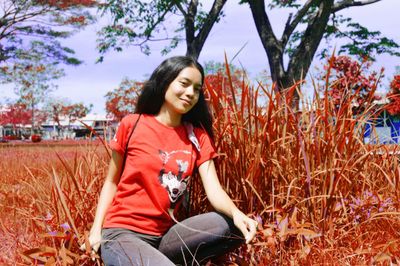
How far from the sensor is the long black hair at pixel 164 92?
1961mm

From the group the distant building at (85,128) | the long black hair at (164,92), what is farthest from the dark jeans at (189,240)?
the distant building at (85,128)

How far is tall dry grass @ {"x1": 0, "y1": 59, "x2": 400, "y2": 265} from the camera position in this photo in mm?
1883

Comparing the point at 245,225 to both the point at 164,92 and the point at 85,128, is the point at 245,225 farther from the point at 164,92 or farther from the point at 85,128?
the point at 85,128

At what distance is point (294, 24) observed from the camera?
32.0ft

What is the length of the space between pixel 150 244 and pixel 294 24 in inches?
339

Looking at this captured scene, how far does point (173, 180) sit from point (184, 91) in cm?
37

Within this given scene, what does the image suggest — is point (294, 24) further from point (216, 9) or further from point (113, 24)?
point (113, 24)

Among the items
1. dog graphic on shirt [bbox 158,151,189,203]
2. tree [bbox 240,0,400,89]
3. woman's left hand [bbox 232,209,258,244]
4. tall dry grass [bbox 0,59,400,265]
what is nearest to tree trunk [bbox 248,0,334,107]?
Answer: tree [bbox 240,0,400,89]

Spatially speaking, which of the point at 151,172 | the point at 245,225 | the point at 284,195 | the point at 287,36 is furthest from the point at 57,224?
the point at 287,36

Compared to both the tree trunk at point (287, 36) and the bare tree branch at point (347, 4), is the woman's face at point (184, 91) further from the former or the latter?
the bare tree branch at point (347, 4)

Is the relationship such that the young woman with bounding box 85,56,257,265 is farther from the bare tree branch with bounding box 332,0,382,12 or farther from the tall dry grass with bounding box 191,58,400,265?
the bare tree branch with bounding box 332,0,382,12

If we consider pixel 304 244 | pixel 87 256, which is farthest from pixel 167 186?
pixel 304 244

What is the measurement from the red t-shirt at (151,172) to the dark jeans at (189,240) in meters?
0.04

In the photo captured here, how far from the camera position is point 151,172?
6.08 ft
